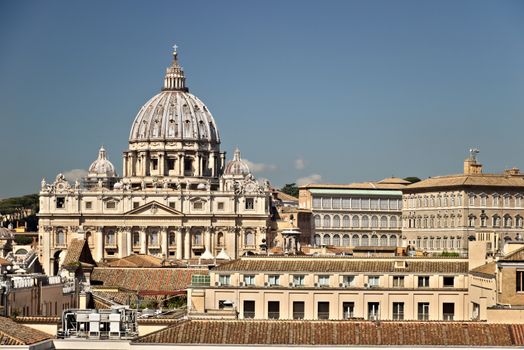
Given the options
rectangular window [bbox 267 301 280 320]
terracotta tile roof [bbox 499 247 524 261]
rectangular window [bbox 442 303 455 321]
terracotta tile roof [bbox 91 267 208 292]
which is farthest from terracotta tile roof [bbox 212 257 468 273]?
terracotta tile roof [bbox 91 267 208 292]

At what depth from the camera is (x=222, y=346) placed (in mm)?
48625

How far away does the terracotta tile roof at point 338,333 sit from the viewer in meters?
48.8

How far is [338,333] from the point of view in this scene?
49719mm

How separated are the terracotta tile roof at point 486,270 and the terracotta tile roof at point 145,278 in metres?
17.6

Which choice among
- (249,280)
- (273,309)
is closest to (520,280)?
(273,309)

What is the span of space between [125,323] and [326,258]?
24313 millimetres

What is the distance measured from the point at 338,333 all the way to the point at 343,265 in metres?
22.8

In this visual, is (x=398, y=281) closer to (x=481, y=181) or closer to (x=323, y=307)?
(x=323, y=307)

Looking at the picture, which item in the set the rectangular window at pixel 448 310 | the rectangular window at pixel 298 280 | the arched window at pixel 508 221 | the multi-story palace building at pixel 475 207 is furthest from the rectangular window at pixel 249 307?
the arched window at pixel 508 221

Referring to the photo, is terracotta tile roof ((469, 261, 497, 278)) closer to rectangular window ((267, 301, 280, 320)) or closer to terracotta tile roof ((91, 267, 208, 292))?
rectangular window ((267, 301, 280, 320))

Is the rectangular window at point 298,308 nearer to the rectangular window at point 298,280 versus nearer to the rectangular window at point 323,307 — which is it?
the rectangular window at point 323,307

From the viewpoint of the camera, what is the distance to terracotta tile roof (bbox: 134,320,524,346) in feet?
160

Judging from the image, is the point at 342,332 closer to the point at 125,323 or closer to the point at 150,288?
the point at 125,323

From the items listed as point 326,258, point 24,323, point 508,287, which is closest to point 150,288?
point 326,258
